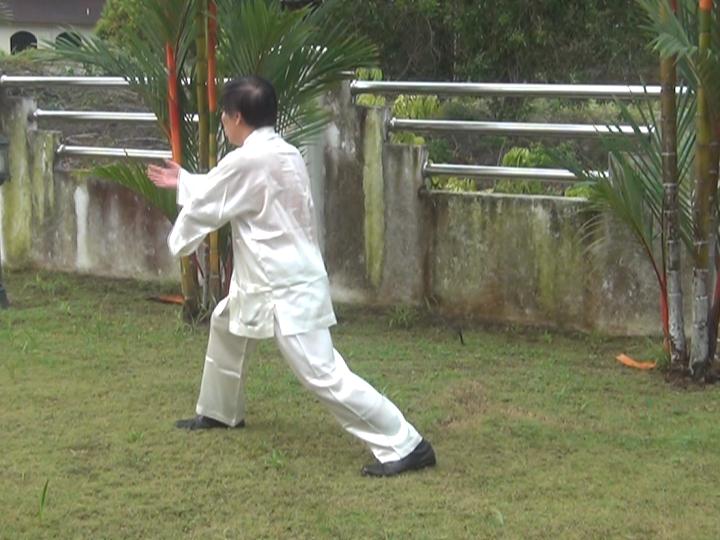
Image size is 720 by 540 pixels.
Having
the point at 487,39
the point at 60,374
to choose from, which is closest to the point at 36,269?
the point at 60,374

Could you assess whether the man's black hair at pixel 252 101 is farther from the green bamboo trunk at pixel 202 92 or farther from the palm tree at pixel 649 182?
the green bamboo trunk at pixel 202 92

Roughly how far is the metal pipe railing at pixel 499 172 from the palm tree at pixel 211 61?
74 cm

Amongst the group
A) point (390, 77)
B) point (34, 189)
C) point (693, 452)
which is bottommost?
point (693, 452)

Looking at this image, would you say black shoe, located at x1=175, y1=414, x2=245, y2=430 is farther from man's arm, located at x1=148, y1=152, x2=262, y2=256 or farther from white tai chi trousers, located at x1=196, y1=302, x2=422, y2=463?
man's arm, located at x1=148, y1=152, x2=262, y2=256

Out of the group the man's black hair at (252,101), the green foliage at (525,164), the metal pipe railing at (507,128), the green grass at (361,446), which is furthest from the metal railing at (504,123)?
the man's black hair at (252,101)

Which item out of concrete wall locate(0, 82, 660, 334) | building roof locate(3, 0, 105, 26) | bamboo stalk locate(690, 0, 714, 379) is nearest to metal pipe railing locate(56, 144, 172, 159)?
concrete wall locate(0, 82, 660, 334)

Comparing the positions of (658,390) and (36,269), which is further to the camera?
(36,269)

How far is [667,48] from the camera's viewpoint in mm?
5605

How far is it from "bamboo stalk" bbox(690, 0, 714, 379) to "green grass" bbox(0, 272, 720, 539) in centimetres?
18

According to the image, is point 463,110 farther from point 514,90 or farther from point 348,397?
point 348,397

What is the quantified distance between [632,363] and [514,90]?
69.3 inches

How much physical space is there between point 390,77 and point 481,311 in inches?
231

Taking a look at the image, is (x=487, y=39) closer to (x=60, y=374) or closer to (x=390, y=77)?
(x=390, y=77)

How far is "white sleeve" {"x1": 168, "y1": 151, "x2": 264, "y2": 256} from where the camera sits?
195 inches
